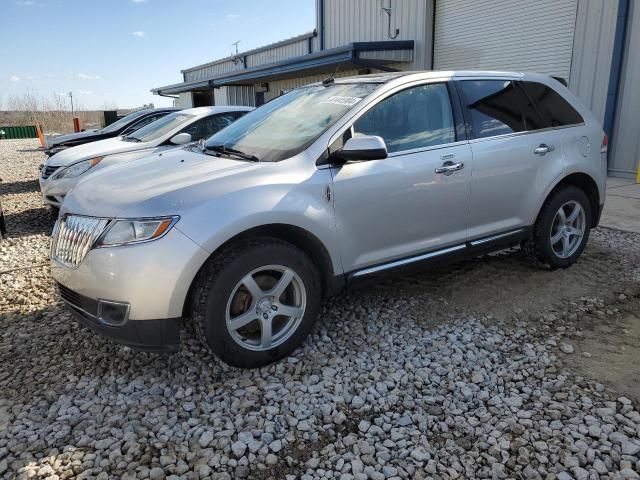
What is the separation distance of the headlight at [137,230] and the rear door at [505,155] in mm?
2318

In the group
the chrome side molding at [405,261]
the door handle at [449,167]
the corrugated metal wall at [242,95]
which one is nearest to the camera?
the chrome side molding at [405,261]

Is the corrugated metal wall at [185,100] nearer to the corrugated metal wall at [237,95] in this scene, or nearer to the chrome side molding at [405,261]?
the corrugated metal wall at [237,95]

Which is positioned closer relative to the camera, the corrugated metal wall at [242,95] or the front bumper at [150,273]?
the front bumper at [150,273]

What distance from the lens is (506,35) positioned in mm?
10781

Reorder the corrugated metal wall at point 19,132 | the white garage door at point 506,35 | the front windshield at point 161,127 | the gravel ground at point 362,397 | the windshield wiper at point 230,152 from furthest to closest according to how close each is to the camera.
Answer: the corrugated metal wall at point 19,132
the white garage door at point 506,35
the front windshield at point 161,127
the windshield wiper at point 230,152
the gravel ground at point 362,397

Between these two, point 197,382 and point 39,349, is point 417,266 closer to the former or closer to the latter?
point 197,382

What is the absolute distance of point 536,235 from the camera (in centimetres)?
444

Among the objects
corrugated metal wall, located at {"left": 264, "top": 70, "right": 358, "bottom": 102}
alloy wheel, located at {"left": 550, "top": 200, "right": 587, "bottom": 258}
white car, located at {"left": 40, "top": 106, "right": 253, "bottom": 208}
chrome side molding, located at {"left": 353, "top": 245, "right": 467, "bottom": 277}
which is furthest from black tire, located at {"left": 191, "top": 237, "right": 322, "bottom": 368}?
corrugated metal wall, located at {"left": 264, "top": 70, "right": 358, "bottom": 102}

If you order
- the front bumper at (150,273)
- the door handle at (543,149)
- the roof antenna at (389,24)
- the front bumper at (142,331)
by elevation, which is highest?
the roof antenna at (389,24)

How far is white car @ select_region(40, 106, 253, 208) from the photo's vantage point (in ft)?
21.6

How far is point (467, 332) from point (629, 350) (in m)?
1.03

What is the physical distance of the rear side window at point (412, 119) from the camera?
3.54 m

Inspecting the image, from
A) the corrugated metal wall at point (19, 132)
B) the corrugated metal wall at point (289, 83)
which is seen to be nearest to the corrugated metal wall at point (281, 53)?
the corrugated metal wall at point (289, 83)

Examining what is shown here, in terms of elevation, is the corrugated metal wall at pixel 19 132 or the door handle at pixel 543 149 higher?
the door handle at pixel 543 149
